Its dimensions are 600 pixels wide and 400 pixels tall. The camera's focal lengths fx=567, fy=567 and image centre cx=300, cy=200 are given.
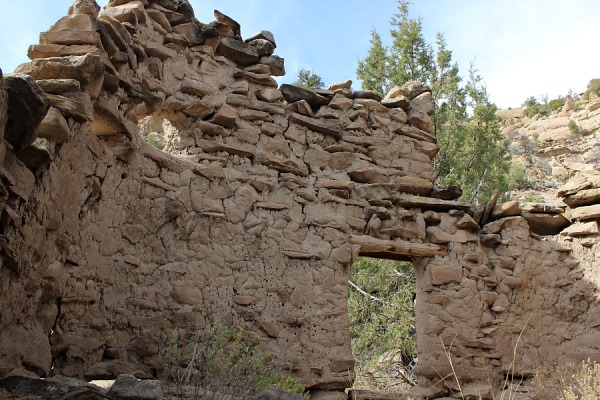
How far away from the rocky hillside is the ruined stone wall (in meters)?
10.8

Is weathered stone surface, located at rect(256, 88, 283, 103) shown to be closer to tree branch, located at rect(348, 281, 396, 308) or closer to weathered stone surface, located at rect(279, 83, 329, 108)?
weathered stone surface, located at rect(279, 83, 329, 108)

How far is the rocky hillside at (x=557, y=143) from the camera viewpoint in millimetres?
17045

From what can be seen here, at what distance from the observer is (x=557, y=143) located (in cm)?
1975

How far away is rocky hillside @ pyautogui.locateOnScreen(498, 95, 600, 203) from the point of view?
1705cm

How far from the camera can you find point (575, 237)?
18.8 feet

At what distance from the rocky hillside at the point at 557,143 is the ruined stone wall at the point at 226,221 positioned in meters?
10.8

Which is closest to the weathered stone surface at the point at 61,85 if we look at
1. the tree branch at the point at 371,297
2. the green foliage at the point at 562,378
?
the green foliage at the point at 562,378

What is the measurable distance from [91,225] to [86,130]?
66 centimetres

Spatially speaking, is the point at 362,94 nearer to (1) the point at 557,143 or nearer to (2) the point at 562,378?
(2) the point at 562,378

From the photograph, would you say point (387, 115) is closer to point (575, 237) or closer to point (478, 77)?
point (575, 237)

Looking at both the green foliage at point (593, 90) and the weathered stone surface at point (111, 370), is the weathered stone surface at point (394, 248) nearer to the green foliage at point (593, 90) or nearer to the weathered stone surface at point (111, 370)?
the weathered stone surface at point (111, 370)

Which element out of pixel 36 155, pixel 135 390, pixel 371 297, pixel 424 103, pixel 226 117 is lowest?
pixel 135 390

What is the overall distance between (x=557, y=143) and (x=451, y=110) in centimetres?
1212

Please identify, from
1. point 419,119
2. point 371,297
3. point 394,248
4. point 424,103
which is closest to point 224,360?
point 394,248
